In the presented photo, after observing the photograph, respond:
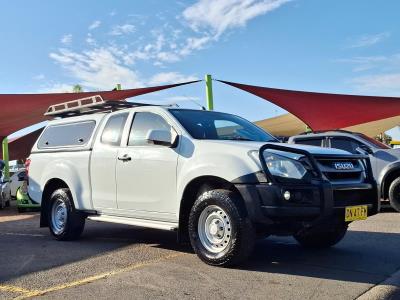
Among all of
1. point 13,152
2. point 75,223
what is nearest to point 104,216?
point 75,223

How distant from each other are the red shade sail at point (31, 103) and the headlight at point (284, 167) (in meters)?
10.9

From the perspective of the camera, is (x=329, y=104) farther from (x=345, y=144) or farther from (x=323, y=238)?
(x=323, y=238)

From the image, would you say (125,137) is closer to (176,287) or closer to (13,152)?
(176,287)

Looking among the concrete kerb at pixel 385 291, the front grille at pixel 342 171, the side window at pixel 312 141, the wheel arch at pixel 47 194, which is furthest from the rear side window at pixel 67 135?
the side window at pixel 312 141

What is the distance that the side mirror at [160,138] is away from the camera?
6.18 m

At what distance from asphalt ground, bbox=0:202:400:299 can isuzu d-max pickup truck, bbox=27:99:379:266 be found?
34 cm

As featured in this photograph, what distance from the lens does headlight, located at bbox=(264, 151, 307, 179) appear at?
17.2ft

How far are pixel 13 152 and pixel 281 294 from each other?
89.1 ft

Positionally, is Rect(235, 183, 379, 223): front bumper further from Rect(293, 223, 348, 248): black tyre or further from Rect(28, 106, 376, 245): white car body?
Rect(293, 223, 348, 248): black tyre

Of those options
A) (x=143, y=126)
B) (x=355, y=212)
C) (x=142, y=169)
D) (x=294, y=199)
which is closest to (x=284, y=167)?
(x=294, y=199)

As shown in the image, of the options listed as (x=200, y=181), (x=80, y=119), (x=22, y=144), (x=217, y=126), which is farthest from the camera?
(x=22, y=144)

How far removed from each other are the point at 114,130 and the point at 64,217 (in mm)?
1764

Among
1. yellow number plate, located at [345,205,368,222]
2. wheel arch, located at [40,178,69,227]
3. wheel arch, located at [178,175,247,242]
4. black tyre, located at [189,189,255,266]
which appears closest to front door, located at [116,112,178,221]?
wheel arch, located at [178,175,247,242]

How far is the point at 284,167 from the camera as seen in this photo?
529 centimetres
